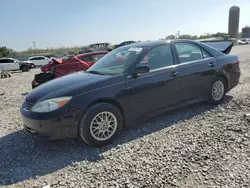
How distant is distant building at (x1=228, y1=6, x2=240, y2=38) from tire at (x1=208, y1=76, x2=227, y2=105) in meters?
73.9

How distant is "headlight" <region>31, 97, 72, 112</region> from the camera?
3.19 m

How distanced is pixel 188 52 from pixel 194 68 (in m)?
0.36

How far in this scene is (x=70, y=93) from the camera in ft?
10.8

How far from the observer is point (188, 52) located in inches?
178

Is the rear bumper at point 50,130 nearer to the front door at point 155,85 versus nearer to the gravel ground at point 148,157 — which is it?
the gravel ground at point 148,157

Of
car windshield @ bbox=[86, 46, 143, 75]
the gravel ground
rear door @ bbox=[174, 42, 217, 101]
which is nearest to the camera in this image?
the gravel ground

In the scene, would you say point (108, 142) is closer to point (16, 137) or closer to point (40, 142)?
point (40, 142)

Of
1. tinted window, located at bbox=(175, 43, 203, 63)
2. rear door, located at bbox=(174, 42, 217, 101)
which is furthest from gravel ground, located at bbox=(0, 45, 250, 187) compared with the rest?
tinted window, located at bbox=(175, 43, 203, 63)

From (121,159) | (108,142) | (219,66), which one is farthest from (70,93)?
(219,66)

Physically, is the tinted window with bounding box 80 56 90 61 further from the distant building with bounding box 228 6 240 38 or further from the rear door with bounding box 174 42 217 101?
the distant building with bounding box 228 6 240 38

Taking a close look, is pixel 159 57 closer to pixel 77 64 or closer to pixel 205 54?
pixel 205 54

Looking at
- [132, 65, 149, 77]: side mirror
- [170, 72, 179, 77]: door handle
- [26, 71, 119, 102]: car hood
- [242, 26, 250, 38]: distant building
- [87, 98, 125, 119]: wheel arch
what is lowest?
[87, 98, 125, 119]: wheel arch

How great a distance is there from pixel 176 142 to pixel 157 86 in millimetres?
1030

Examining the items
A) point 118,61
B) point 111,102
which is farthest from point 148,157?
point 118,61
